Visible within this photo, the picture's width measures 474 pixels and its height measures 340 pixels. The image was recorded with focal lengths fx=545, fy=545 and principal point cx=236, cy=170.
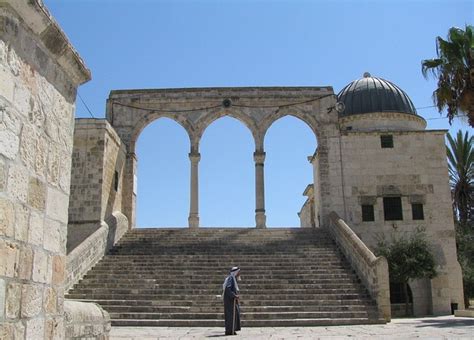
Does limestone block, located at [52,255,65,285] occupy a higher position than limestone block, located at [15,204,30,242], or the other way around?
limestone block, located at [15,204,30,242]

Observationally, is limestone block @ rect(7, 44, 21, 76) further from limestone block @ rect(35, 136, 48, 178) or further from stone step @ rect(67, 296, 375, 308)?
stone step @ rect(67, 296, 375, 308)

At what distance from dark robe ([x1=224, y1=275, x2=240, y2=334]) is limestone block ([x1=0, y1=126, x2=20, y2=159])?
7.40 metres

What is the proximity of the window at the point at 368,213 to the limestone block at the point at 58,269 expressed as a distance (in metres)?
18.7

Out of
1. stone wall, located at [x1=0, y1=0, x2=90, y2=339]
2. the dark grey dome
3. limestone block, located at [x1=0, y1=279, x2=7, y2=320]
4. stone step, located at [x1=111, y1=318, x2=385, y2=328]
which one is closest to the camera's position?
limestone block, located at [x1=0, y1=279, x2=7, y2=320]

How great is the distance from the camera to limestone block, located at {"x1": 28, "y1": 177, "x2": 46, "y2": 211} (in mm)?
3851

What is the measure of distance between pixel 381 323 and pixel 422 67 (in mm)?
8336

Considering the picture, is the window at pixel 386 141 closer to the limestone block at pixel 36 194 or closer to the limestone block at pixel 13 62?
the limestone block at pixel 36 194

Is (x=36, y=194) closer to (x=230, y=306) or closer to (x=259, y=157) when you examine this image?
(x=230, y=306)

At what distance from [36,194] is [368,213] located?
19.3 metres

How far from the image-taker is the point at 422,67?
17.2 metres

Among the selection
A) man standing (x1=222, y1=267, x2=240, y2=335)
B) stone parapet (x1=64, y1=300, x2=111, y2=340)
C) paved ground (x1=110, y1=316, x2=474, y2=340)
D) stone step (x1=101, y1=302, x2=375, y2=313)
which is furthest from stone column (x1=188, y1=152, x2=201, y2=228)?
stone parapet (x1=64, y1=300, x2=111, y2=340)

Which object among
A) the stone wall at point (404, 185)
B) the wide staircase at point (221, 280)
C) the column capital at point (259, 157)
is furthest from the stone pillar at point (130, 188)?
the stone wall at point (404, 185)

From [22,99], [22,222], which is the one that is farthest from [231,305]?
[22,99]

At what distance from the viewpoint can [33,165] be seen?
3900mm
